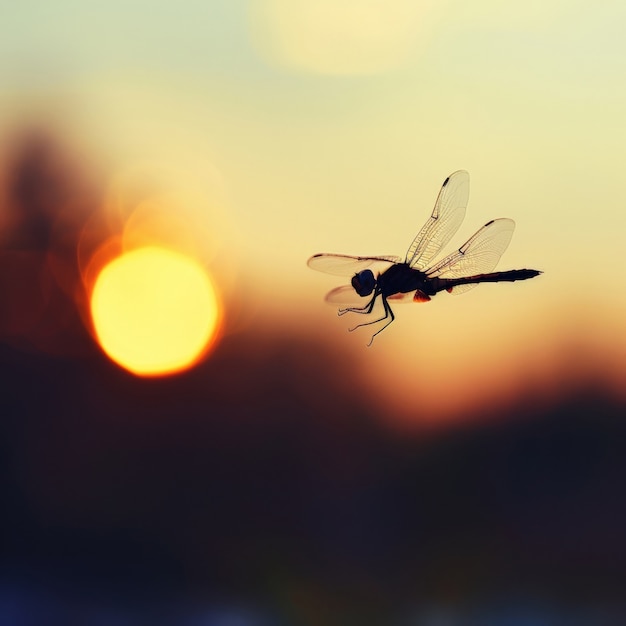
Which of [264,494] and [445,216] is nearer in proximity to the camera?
[445,216]

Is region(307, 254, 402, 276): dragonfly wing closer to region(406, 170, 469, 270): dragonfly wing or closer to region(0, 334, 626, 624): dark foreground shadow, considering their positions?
region(406, 170, 469, 270): dragonfly wing

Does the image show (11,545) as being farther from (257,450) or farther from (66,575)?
(257,450)

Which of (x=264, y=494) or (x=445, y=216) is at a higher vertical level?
(x=264, y=494)

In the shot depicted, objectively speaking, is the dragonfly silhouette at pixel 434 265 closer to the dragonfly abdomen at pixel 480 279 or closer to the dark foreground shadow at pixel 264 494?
the dragonfly abdomen at pixel 480 279

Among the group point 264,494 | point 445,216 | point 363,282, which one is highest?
point 264,494

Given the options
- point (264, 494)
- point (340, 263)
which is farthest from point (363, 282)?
point (264, 494)

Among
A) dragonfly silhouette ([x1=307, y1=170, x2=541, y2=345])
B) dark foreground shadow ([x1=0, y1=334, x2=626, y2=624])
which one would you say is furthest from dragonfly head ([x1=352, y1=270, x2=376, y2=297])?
dark foreground shadow ([x1=0, y1=334, x2=626, y2=624])

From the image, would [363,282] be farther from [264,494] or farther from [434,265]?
[264,494]
